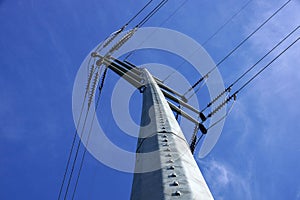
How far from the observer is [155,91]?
22.9 feet

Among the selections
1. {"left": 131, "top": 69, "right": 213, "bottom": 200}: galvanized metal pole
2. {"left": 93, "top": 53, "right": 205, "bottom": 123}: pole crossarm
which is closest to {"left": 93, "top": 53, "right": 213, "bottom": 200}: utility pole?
{"left": 131, "top": 69, "right": 213, "bottom": 200}: galvanized metal pole

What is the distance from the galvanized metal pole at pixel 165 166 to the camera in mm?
3145

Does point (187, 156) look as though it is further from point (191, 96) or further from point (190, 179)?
point (191, 96)

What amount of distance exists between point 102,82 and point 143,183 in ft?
40.3

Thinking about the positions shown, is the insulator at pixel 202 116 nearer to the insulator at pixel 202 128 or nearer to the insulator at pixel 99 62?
the insulator at pixel 202 128

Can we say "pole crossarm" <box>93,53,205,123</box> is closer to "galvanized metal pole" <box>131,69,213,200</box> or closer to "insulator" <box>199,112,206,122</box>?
"insulator" <box>199,112,206,122</box>

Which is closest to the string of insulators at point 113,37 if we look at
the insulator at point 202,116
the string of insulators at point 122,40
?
the string of insulators at point 122,40

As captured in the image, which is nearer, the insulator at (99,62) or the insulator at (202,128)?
the insulator at (202,128)

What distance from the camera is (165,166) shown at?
363 cm

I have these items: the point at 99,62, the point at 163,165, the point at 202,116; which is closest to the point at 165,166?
the point at 163,165

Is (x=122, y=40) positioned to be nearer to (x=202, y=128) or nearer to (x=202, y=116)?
(x=202, y=116)

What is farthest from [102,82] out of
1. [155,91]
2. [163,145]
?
[163,145]

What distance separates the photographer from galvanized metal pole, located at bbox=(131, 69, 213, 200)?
3.15m

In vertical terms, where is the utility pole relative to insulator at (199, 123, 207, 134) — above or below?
below
